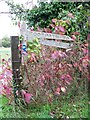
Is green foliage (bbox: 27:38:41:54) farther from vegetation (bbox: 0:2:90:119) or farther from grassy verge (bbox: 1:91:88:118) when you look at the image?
grassy verge (bbox: 1:91:88:118)

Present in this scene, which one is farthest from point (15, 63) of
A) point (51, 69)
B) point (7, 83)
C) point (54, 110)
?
point (54, 110)

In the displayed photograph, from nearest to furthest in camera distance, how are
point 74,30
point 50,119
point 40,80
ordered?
point 50,119 < point 40,80 < point 74,30

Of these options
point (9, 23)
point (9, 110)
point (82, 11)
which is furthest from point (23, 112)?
point (82, 11)

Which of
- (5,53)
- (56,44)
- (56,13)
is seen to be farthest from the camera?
(56,13)

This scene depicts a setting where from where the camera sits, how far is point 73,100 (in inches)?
82.7

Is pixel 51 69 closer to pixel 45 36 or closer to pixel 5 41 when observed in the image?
pixel 45 36

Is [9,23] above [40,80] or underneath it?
above

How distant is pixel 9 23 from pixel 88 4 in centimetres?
82

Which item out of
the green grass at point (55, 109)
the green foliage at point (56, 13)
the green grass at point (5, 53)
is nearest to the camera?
the green grass at point (55, 109)

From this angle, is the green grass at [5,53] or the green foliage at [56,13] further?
the green foliage at [56,13]

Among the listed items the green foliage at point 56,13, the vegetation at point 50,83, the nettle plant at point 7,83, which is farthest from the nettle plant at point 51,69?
the green foliage at point 56,13

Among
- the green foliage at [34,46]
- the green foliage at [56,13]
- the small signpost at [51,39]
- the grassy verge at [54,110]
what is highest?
the green foliage at [56,13]

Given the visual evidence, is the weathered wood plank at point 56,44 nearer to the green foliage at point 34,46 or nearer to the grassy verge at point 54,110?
the green foliage at point 34,46

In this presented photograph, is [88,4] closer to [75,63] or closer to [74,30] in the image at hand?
[74,30]
